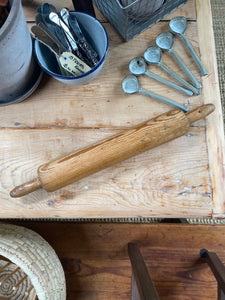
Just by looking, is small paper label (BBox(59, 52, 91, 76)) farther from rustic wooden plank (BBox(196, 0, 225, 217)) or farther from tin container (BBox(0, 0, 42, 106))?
rustic wooden plank (BBox(196, 0, 225, 217))

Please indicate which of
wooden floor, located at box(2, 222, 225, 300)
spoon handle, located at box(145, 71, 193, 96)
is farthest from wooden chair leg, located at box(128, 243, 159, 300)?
spoon handle, located at box(145, 71, 193, 96)

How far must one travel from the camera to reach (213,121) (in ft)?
1.95

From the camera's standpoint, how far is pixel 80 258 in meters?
0.75

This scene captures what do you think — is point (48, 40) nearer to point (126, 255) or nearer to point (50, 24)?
point (50, 24)

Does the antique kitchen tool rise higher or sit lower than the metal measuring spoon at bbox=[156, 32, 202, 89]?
higher

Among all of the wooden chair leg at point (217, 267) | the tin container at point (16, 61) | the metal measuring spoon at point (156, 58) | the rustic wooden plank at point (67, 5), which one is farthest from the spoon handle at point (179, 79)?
the wooden chair leg at point (217, 267)

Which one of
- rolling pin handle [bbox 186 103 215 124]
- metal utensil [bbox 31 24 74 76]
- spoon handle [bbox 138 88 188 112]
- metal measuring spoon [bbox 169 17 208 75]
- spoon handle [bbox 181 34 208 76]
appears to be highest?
metal utensil [bbox 31 24 74 76]

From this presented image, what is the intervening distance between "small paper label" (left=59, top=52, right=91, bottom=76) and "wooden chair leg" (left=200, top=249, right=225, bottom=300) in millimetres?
501

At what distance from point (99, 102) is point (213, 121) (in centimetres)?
24

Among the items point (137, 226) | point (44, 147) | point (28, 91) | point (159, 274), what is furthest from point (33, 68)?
point (159, 274)

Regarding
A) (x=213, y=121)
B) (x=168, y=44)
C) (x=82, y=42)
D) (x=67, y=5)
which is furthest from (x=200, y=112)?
(x=67, y=5)

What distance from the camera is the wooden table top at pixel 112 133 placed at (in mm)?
578

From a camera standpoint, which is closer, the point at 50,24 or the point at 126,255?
the point at 50,24

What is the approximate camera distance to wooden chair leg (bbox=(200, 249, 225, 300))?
0.58 m
